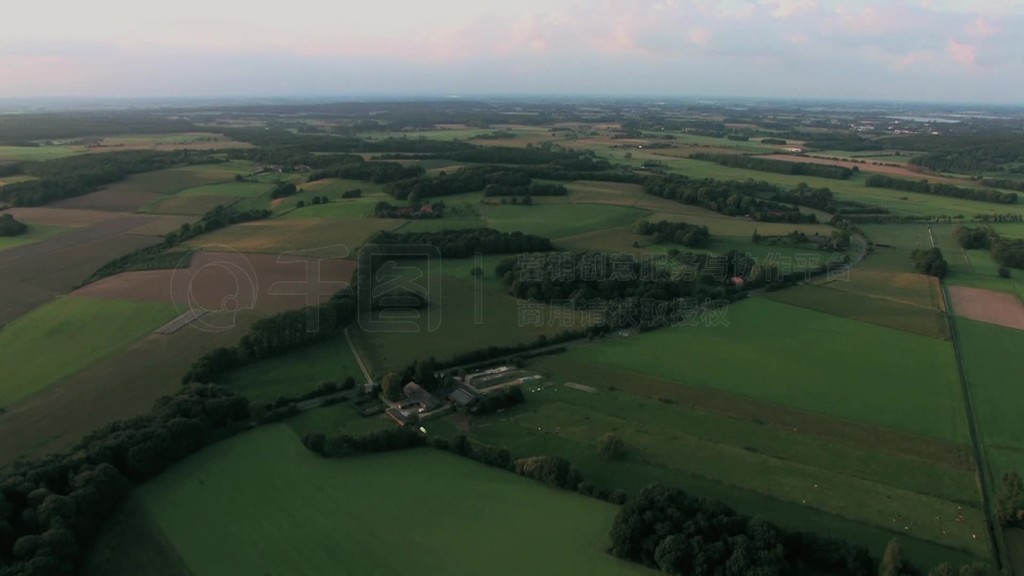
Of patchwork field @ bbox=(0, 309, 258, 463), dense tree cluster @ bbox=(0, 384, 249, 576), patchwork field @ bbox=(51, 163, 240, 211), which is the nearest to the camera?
dense tree cluster @ bbox=(0, 384, 249, 576)

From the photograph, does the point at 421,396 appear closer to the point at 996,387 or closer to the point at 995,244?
the point at 996,387

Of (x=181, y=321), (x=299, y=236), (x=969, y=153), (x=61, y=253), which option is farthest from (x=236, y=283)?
(x=969, y=153)

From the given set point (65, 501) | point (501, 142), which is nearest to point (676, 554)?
point (65, 501)

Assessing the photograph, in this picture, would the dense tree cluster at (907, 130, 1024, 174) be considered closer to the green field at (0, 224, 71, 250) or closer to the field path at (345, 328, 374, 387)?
the field path at (345, 328, 374, 387)

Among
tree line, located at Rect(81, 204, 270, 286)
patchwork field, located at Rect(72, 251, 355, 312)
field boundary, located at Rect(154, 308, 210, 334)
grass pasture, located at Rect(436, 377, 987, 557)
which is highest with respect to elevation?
tree line, located at Rect(81, 204, 270, 286)

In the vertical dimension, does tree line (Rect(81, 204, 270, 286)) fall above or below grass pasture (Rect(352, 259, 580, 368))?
above

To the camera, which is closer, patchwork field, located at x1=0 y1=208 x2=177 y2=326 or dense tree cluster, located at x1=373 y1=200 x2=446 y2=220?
patchwork field, located at x1=0 y1=208 x2=177 y2=326

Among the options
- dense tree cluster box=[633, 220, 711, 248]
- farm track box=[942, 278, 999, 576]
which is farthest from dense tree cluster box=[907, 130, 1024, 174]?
farm track box=[942, 278, 999, 576]
